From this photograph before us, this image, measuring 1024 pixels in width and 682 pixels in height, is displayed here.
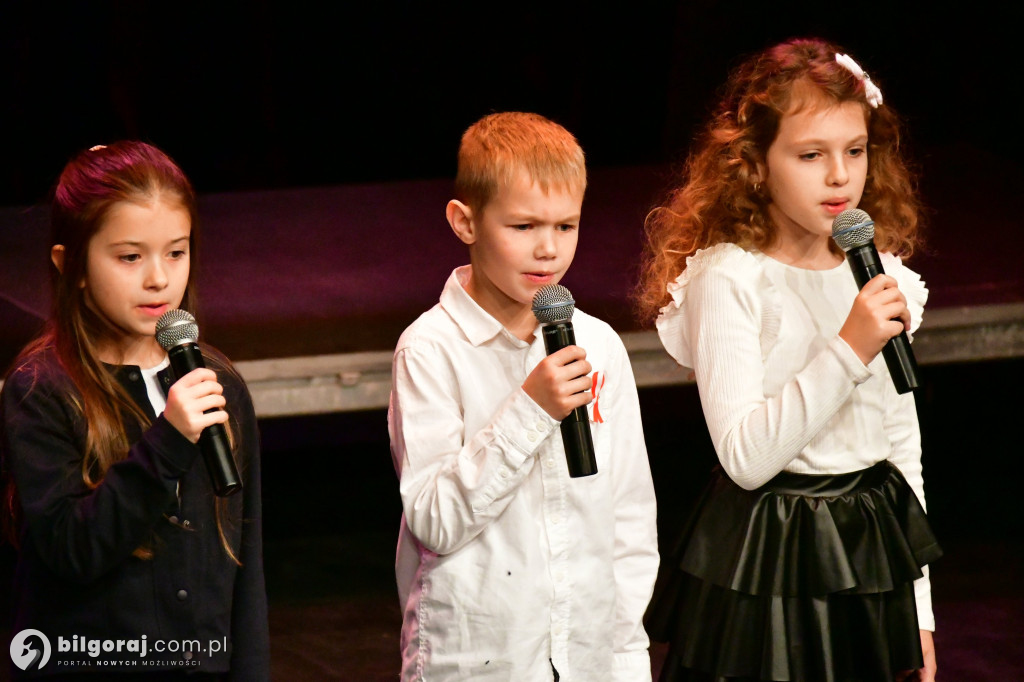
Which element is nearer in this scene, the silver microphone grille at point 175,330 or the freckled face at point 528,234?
the silver microphone grille at point 175,330

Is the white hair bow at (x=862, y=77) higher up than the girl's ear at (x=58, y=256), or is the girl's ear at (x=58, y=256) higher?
the white hair bow at (x=862, y=77)

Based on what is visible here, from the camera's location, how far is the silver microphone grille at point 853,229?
1684mm

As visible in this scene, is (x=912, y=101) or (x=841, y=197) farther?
(x=912, y=101)

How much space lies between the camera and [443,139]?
448 centimetres

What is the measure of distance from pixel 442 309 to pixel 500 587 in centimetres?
38

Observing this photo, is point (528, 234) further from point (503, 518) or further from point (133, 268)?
point (133, 268)

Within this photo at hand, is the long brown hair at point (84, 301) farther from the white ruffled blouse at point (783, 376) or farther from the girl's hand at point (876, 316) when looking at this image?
the girl's hand at point (876, 316)

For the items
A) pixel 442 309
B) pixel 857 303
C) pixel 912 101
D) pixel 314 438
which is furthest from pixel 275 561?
pixel 912 101

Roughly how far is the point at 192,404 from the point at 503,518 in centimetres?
44

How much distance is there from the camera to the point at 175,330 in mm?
1458

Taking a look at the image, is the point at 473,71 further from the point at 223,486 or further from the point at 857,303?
the point at 223,486

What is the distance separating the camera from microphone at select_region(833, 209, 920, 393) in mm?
1634

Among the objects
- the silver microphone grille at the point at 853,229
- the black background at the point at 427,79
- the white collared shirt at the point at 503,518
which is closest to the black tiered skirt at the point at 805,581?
the white collared shirt at the point at 503,518

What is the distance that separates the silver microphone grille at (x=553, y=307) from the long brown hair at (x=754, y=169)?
0.46 m
